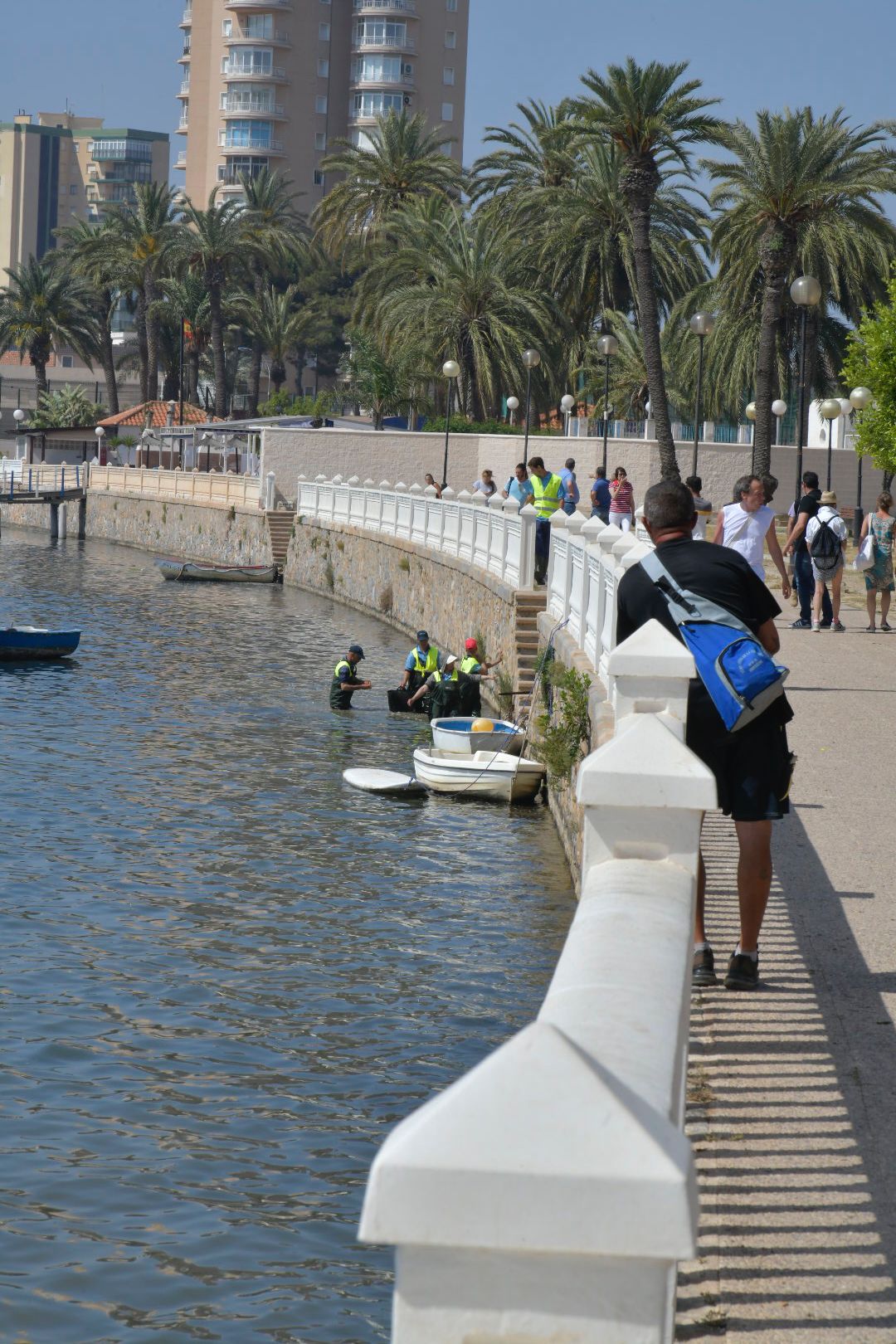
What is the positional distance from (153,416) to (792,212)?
47.4 meters

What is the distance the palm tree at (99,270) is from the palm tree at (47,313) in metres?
0.47

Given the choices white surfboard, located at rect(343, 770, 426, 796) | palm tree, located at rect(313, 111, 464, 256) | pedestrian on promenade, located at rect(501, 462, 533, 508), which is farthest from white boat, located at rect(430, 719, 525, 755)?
palm tree, located at rect(313, 111, 464, 256)

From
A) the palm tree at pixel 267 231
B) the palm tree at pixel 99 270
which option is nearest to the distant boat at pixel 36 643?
the palm tree at pixel 267 231

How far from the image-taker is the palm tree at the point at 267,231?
79.1 metres

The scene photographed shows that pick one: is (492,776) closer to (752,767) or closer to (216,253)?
(752,767)

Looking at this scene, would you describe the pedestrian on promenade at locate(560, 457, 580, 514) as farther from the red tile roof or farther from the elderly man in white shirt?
the red tile roof

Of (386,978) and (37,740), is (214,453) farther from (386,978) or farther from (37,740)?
(386,978)

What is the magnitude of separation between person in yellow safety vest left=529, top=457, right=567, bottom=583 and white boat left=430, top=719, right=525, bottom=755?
11.8 feet

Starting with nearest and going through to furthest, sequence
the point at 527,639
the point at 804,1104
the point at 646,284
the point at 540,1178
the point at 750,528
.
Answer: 1. the point at 540,1178
2. the point at 804,1104
3. the point at 750,528
4. the point at 527,639
5. the point at 646,284

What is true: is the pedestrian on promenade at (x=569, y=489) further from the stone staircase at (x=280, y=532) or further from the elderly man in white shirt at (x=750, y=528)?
the elderly man in white shirt at (x=750, y=528)

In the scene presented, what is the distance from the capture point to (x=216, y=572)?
45.0 m

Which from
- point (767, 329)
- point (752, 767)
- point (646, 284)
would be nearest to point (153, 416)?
point (646, 284)

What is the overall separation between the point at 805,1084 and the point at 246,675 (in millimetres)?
22909


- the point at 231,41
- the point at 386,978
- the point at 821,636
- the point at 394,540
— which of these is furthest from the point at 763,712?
the point at 231,41
